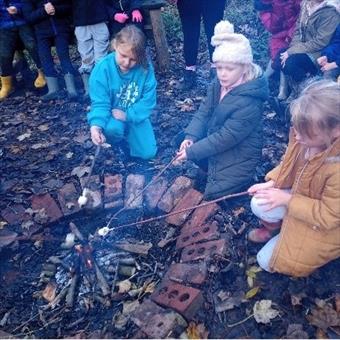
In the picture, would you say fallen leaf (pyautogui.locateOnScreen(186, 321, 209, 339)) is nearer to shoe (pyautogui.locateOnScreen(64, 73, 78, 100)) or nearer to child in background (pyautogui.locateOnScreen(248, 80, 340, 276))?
child in background (pyautogui.locateOnScreen(248, 80, 340, 276))

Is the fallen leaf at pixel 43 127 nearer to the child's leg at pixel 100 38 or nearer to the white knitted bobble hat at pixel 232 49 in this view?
the child's leg at pixel 100 38

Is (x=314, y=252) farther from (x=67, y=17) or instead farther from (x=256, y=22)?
(x=256, y=22)

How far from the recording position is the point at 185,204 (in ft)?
12.3

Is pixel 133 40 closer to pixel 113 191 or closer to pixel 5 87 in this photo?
pixel 113 191

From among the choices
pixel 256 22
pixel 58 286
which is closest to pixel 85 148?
pixel 58 286

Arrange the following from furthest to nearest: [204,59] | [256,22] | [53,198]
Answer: [256,22], [204,59], [53,198]

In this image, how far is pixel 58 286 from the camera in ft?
10.8

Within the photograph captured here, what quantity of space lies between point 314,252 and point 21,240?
2.54 meters

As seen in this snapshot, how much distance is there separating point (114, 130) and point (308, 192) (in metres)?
2.31

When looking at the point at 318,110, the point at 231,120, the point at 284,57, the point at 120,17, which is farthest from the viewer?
the point at 120,17

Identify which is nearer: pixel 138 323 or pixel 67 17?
pixel 138 323

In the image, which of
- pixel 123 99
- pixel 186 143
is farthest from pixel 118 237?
pixel 123 99

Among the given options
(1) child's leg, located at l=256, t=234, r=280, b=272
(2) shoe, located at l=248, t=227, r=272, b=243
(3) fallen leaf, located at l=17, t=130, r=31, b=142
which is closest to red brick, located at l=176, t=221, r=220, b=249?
(2) shoe, located at l=248, t=227, r=272, b=243

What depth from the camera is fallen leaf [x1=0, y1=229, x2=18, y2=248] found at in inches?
139
